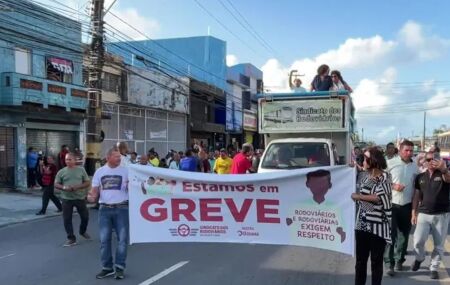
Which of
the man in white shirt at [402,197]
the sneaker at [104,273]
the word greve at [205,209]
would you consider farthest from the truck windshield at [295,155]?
the sneaker at [104,273]

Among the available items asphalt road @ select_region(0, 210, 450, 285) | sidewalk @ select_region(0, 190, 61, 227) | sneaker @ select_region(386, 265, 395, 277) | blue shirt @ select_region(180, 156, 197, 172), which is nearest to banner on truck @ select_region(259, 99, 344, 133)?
blue shirt @ select_region(180, 156, 197, 172)

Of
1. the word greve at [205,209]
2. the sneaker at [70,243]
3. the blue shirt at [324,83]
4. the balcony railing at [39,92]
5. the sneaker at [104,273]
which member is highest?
the balcony railing at [39,92]

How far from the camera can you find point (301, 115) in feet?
41.7

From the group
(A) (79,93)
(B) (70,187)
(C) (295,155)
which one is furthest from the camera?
(A) (79,93)

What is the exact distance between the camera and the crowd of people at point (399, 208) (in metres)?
5.39

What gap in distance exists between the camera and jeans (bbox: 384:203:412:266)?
702 cm

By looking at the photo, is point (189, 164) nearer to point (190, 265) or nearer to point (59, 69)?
point (190, 265)

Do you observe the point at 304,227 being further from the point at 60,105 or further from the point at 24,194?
the point at 60,105

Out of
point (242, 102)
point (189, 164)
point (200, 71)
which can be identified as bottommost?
point (189, 164)

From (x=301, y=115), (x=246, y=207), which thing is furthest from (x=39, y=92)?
(x=246, y=207)

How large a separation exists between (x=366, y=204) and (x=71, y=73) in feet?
65.6

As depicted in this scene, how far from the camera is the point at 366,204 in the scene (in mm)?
5430

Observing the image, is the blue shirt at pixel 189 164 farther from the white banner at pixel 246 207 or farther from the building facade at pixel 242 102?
the building facade at pixel 242 102

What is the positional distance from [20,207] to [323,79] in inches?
380
